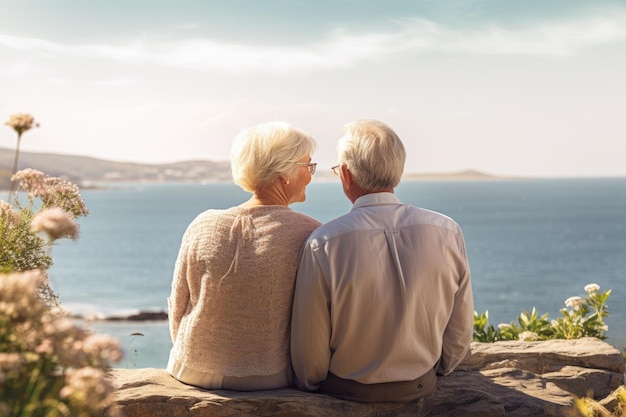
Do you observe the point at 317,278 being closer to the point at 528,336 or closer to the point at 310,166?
the point at 310,166

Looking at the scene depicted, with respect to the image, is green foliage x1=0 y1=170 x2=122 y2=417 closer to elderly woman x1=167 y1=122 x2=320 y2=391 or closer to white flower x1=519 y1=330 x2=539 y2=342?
elderly woman x1=167 y1=122 x2=320 y2=391

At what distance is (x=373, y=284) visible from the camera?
3.25 meters

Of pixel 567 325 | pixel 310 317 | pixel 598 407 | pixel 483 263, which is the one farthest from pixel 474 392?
pixel 483 263

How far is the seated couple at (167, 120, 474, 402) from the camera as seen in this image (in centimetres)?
324

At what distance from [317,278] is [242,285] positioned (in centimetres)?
36

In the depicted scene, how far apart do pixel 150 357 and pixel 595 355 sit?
85.0ft

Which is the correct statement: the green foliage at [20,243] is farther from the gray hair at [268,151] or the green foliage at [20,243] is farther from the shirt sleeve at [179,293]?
the gray hair at [268,151]

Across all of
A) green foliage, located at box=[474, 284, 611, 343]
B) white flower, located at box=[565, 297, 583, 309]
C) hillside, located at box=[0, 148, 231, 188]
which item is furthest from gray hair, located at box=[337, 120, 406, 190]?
hillside, located at box=[0, 148, 231, 188]

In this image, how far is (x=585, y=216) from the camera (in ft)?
322

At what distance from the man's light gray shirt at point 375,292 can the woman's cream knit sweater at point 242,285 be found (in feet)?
0.32

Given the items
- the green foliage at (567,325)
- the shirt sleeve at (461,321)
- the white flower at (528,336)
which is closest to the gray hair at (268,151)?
the shirt sleeve at (461,321)

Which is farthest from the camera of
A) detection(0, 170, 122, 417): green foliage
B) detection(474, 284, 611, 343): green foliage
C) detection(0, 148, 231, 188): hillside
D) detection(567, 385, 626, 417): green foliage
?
detection(0, 148, 231, 188): hillside

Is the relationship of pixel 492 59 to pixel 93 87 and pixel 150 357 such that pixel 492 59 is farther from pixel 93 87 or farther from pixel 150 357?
pixel 150 357

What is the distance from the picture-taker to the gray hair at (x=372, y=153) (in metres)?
3.24
